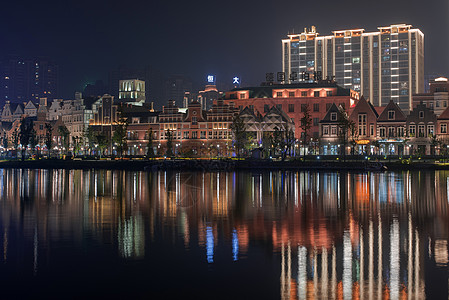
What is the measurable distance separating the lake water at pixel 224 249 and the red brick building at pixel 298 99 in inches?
4293

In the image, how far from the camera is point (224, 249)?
2008 cm

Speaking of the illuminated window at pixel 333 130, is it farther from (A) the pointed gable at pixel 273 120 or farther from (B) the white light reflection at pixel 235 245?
(B) the white light reflection at pixel 235 245

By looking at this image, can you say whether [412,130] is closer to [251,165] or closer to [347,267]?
[251,165]

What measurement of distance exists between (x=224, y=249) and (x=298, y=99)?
5064 inches

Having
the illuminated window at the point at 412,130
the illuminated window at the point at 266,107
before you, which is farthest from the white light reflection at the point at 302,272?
the illuminated window at the point at 266,107

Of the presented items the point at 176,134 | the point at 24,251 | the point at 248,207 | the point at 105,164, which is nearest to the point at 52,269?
the point at 24,251

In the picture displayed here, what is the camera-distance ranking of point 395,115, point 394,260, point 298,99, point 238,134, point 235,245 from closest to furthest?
point 394,260, point 235,245, point 238,134, point 395,115, point 298,99

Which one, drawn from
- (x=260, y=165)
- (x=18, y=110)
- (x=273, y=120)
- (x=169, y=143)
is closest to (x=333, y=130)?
(x=273, y=120)

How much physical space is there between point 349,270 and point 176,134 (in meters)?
121

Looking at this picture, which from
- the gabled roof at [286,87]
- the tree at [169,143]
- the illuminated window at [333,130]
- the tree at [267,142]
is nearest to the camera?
the tree at [267,142]

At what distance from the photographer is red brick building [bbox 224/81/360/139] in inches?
5655

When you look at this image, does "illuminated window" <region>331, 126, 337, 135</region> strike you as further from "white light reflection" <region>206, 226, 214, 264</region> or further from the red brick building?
"white light reflection" <region>206, 226, 214, 264</region>

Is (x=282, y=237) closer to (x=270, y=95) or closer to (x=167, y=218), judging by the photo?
(x=167, y=218)

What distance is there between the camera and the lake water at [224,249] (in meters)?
15.3
